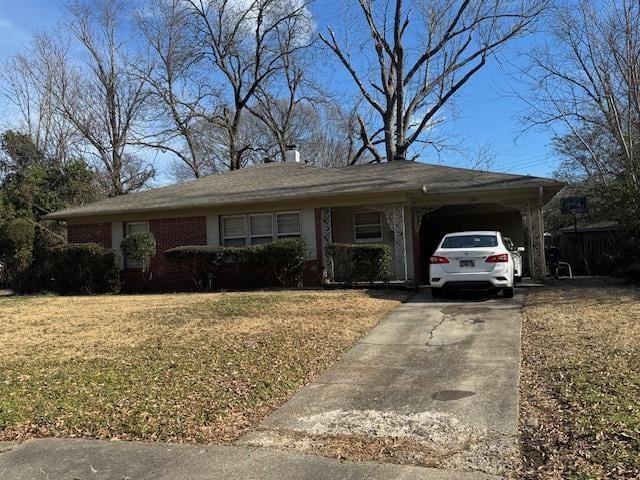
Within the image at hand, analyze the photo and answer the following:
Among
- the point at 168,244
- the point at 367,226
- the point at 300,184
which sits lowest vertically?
the point at 168,244

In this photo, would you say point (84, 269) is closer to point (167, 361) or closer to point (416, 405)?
point (167, 361)

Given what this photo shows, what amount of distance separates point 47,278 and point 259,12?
2241cm

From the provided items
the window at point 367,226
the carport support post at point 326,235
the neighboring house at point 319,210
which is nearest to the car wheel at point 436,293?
the neighboring house at point 319,210

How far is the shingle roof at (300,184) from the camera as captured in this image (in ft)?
52.7

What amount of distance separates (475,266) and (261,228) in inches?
294

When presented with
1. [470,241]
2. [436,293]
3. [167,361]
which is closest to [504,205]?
[470,241]

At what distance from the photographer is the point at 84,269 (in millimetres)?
16906

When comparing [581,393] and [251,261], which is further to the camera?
[251,261]

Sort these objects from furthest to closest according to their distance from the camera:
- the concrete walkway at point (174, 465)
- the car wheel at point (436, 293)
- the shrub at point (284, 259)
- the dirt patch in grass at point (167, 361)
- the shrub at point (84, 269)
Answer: the shrub at point (84, 269) < the shrub at point (284, 259) < the car wheel at point (436, 293) < the dirt patch in grass at point (167, 361) < the concrete walkway at point (174, 465)

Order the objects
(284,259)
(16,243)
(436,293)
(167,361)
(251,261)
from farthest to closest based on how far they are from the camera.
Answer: (16,243)
(251,261)
(284,259)
(436,293)
(167,361)

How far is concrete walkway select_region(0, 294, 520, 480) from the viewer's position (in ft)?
13.5

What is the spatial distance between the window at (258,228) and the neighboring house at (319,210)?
0.03m

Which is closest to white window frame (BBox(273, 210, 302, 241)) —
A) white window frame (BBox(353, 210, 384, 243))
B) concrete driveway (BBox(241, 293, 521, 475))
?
white window frame (BBox(353, 210, 384, 243))

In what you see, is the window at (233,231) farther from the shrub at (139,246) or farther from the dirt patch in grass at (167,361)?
the dirt patch in grass at (167,361)
